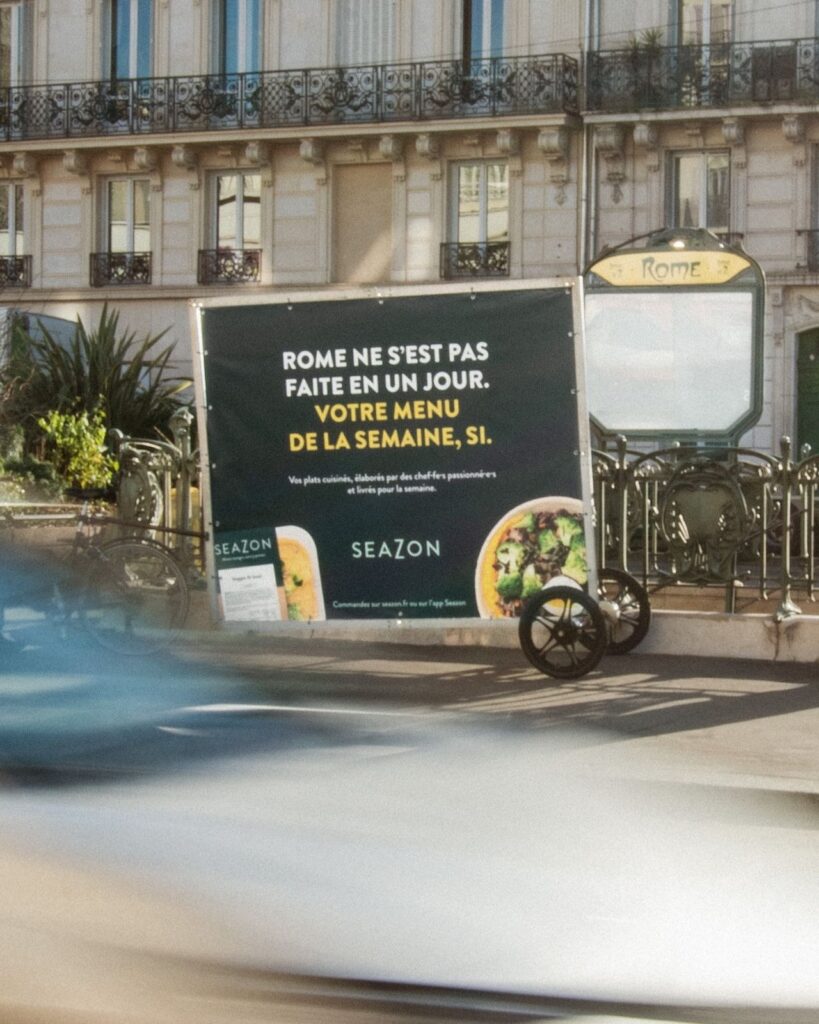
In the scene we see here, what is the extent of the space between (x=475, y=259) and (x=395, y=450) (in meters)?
19.8

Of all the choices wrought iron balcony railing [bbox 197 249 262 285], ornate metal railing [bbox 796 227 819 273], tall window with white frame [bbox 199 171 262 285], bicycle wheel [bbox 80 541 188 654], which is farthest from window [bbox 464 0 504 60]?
bicycle wheel [bbox 80 541 188 654]

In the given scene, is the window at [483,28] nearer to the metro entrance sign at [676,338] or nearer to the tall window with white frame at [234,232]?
the tall window with white frame at [234,232]

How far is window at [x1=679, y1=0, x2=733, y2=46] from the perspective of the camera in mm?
28531

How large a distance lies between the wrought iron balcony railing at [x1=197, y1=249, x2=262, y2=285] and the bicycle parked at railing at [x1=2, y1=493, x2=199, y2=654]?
19.6 metres

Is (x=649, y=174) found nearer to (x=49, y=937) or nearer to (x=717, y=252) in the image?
(x=717, y=252)

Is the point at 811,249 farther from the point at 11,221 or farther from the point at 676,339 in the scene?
the point at 676,339

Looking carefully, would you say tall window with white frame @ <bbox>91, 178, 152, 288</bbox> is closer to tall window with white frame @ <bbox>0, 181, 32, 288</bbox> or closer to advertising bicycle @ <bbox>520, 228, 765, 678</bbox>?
tall window with white frame @ <bbox>0, 181, 32, 288</bbox>

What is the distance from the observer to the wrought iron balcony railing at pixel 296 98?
2898cm

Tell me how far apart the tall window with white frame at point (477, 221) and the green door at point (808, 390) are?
193 inches

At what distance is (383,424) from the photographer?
9969mm

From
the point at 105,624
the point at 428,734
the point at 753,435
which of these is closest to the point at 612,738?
the point at 105,624

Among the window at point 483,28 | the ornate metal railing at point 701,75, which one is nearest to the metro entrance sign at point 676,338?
the ornate metal railing at point 701,75

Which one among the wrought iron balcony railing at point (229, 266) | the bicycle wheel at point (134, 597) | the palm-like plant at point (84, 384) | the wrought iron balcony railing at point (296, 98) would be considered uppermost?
the wrought iron balcony railing at point (296, 98)

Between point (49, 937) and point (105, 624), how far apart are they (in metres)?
7.94
